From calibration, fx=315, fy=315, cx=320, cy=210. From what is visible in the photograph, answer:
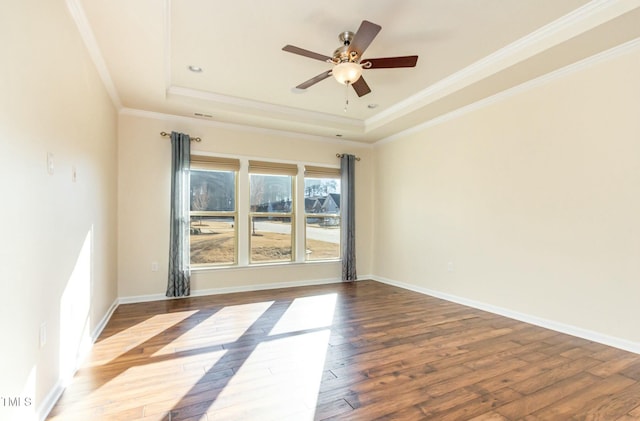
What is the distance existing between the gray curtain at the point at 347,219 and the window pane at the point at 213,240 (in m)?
2.02

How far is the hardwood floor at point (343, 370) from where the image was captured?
6.50 feet

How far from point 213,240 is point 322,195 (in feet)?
6.98

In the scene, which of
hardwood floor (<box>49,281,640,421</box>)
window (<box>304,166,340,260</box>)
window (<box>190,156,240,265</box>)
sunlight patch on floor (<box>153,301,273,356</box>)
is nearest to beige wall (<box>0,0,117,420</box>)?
hardwood floor (<box>49,281,640,421</box>)

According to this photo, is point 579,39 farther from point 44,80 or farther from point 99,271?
point 99,271

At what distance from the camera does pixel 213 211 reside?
16.5ft

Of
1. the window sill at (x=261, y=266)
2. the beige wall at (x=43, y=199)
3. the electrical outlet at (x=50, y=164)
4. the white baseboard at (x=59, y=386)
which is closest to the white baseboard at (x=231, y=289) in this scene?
the window sill at (x=261, y=266)

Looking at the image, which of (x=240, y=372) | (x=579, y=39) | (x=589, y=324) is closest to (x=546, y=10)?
(x=579, y=39)

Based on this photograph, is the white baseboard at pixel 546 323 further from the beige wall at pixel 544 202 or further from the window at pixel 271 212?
the window at pixel 271 212

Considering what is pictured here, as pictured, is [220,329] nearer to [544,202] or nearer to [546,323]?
[546,323]

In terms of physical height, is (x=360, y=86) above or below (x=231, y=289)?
above

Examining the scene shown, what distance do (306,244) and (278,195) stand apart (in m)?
1.03

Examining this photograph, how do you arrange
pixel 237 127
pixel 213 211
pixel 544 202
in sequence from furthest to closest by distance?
pixel 237 127 < pixel 213 211 < pixel 544 202

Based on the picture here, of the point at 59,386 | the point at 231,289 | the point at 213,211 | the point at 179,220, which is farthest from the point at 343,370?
the point at 213,211

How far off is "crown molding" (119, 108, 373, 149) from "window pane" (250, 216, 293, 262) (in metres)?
1.47
